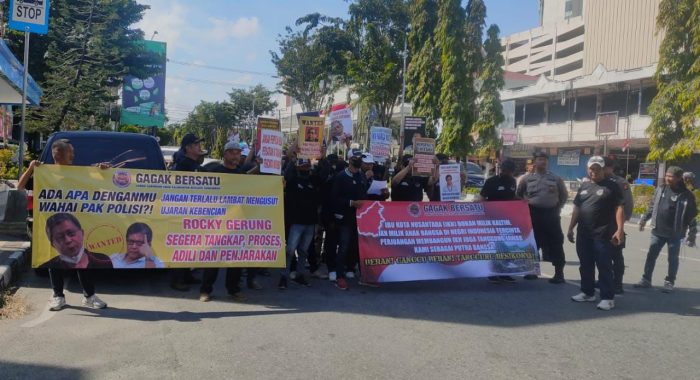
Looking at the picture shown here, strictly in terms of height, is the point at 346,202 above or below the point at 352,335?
above

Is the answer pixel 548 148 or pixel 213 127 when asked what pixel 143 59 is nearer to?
pixel 548 148

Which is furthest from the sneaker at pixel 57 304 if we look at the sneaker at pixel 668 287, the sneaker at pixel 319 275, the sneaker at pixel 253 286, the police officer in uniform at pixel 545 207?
→ the sneaker at pixel 668 287

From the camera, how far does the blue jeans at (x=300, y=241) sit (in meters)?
7.78

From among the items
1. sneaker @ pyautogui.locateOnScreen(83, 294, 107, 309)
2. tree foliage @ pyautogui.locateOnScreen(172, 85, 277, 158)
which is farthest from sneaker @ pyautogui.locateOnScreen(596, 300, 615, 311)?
tree foliage @ pyautogui.locateOnScreen(172, 85, 277, 158)

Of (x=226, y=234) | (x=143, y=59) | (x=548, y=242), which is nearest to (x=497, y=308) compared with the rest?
(x=548, y=242)

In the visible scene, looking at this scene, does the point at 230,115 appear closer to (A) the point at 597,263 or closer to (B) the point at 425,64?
(B) the point at 425,64

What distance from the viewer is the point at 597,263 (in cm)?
702

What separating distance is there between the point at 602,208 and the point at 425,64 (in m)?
25.1

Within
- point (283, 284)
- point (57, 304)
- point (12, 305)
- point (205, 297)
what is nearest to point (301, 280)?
point (283, 284)

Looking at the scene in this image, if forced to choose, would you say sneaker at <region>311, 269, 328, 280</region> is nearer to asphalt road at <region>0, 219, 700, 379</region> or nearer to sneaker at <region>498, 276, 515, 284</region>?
asphalt road at <region>0, 219, 700, 379</region>

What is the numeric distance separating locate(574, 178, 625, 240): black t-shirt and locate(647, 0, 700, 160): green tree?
1582 cm

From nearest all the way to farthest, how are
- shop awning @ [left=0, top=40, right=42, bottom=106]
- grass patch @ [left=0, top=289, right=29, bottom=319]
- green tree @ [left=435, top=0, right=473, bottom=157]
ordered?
grass patch @ [left=0, top=289, right=29, bottom=319] → shop awning @ [left=0, top=40, right=42, bottom=106] → green tree @ [left=435, top=0, right=473, bottom=157]

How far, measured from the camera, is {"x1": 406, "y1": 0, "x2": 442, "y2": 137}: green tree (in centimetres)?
3070

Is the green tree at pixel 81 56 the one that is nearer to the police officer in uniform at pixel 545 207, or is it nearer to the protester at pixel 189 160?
the protester at pixel 189 160
